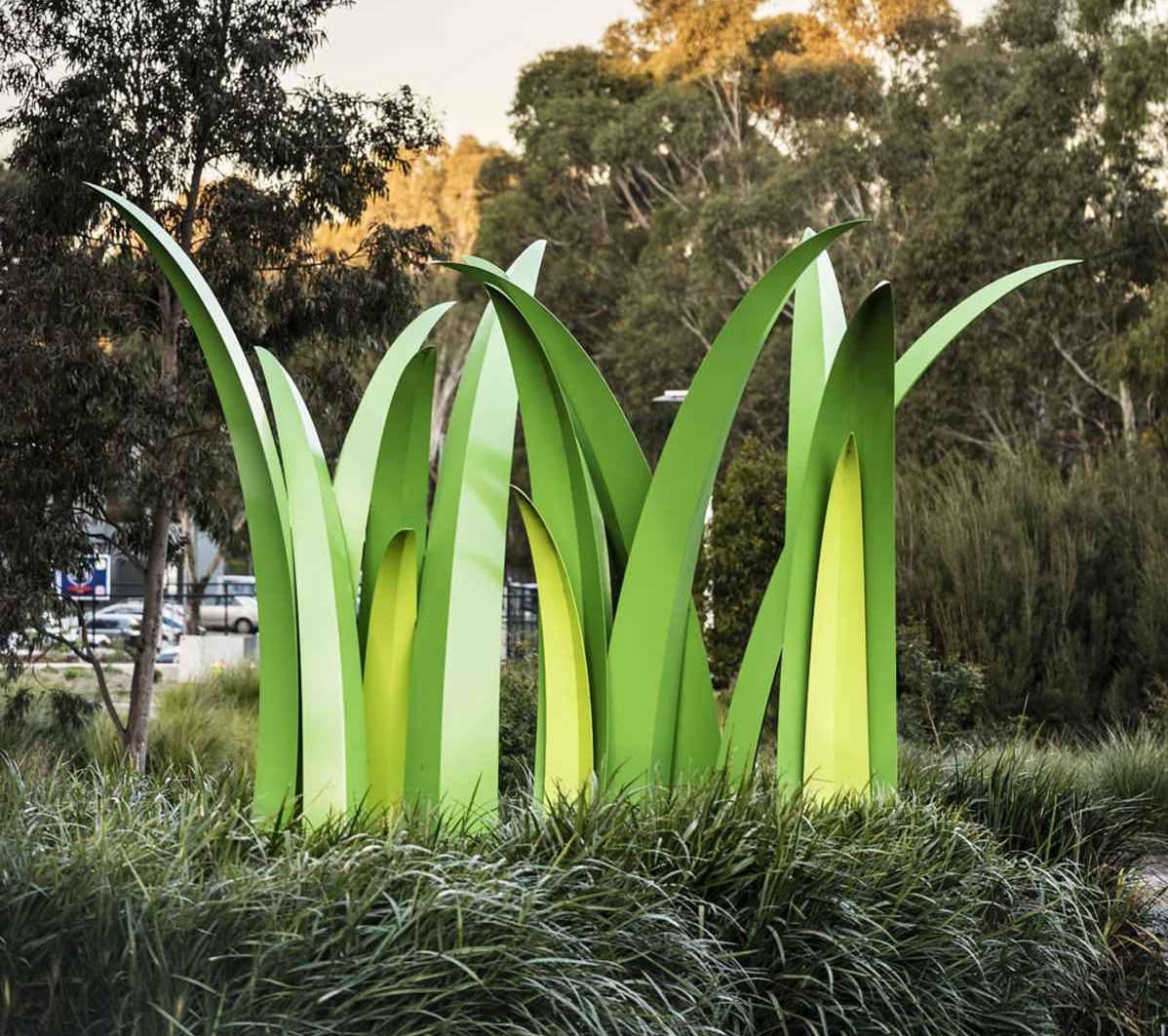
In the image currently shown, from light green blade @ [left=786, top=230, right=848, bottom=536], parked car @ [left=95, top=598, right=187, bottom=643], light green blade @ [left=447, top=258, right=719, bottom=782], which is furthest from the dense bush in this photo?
parked car @ [left=95, top=598, right=187, bottom=643]

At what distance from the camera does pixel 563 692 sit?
4.72 meters

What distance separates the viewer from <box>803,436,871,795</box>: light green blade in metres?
4.79

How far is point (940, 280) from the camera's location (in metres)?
22.5

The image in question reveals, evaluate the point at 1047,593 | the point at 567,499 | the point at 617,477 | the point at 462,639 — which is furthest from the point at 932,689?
the point at 462,639

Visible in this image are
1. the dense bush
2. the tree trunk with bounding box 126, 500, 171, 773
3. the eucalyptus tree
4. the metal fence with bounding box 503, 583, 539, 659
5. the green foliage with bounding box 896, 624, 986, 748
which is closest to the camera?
the dense bush

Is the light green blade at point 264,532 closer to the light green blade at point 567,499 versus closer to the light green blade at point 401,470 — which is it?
the light green blade at point 401,470

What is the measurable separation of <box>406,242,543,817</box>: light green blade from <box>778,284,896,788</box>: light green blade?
99 centimetres

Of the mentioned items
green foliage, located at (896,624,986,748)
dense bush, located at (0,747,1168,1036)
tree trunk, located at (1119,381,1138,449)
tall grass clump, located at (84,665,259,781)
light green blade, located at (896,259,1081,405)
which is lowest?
dense bush, located at (0,747,1168,1036)

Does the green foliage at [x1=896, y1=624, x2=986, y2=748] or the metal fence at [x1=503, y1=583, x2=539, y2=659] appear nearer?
the green foliage at [x1=896, y1=624, x2=986, y2=748]

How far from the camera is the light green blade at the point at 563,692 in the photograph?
15.3ft

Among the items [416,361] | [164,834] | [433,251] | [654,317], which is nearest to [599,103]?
[654,317]

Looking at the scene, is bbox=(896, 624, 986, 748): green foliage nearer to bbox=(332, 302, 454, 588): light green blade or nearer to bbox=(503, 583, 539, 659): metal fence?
bbox=(503, 583, 539, 659): metal fence

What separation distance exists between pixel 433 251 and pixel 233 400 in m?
5.46

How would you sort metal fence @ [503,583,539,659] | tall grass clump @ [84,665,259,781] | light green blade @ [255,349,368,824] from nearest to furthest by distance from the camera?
light green blade @ [255,349,368,824] → tall grass clump @ [84,665,259,781] → metal fence @ [503,583,539,659]
